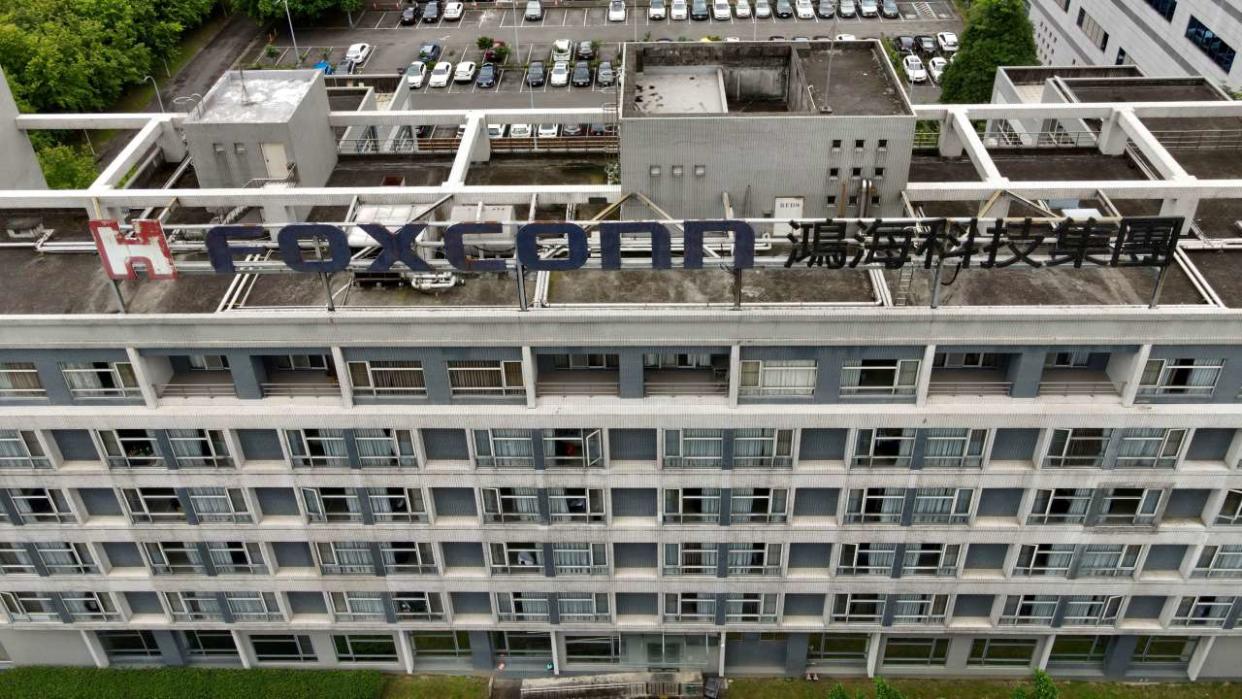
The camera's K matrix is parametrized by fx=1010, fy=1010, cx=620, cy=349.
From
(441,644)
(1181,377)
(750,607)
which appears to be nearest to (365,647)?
(441,644)

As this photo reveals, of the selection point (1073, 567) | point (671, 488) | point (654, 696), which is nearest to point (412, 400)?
point (671, 488)

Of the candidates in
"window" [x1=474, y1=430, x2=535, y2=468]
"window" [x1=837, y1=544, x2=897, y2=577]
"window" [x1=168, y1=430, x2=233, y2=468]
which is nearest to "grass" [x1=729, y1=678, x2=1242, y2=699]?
"window" [x1=837, y1=544, x2=897, y2=577]

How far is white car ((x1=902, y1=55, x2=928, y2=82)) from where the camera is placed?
134m

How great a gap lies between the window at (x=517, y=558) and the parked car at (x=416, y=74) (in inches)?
3791

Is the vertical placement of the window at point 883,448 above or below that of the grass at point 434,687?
above

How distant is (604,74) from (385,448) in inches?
3747

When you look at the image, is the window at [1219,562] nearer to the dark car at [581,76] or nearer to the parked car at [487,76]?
the dark car at [581,76]

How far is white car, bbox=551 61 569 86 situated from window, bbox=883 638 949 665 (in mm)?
95572

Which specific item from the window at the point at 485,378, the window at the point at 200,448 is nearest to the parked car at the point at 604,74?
the window at the point at 485,378

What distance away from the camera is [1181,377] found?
4969cm

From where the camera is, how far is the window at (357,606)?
59478 millimetres

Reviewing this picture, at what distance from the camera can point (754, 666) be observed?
63188mm

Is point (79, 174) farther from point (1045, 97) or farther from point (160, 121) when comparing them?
point (1045, 97)

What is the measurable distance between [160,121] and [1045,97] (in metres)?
61.3
